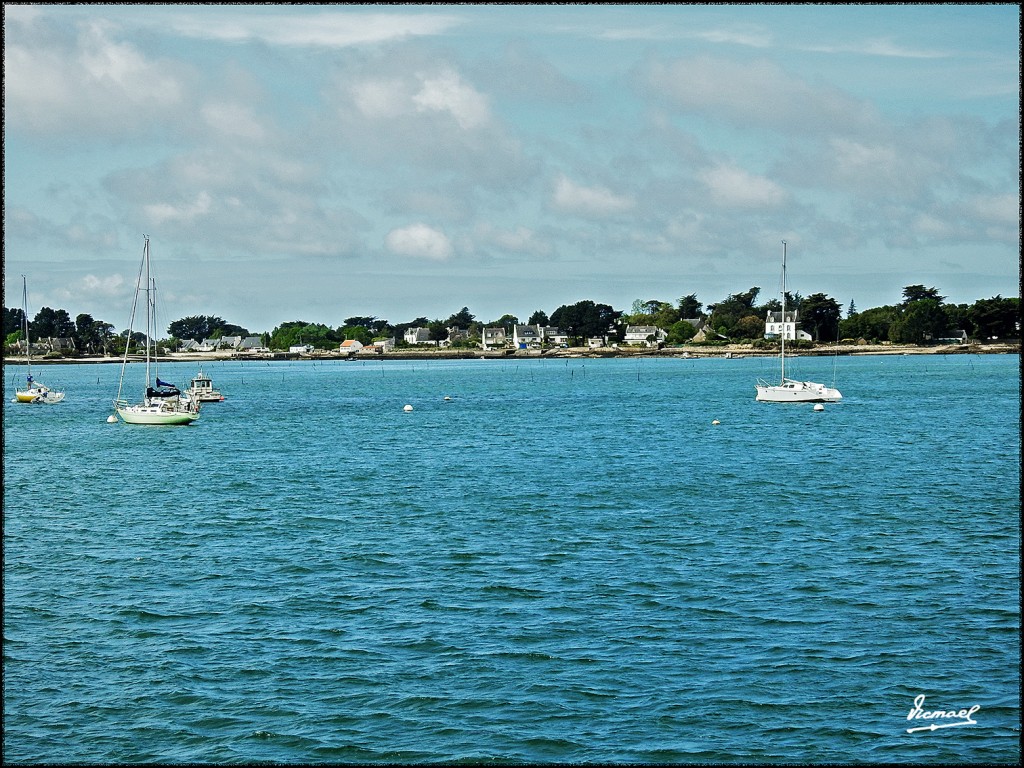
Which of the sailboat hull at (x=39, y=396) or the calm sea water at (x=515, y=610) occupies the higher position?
the sailboat hull at (x=39, y=396)

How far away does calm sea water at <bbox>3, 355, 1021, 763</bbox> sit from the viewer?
17422 millimetres

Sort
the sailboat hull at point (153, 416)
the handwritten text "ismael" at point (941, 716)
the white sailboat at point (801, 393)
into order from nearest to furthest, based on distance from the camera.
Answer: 1. the handwritten text "ismael" at point (941, 716)
2. the sailboat hull at point (153, 416)
3. the white sailboat at point (801, 393)

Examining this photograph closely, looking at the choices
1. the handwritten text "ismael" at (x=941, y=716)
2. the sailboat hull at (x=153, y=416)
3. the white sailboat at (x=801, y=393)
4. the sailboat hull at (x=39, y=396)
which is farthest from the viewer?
the sailboat hull at (x=39, y=396)

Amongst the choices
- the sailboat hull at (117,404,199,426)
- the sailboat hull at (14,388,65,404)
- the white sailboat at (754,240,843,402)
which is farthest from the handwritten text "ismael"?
the sailboat hull at (14,388,65,404)

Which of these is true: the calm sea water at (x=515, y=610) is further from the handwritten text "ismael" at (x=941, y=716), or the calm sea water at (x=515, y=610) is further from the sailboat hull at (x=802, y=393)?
the sailboat hull at (x=802, y=393)

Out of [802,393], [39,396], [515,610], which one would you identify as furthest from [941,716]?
[39,396]

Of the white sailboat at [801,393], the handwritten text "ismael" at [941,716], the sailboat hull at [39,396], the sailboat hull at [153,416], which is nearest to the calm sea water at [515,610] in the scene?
the handwritten text "ismael" at [941,716]

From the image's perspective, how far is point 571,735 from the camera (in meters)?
17.3

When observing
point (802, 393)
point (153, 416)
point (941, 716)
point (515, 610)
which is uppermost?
point (802, 393)

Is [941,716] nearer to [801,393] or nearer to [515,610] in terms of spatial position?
[515,610]

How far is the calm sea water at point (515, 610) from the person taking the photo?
17.4m

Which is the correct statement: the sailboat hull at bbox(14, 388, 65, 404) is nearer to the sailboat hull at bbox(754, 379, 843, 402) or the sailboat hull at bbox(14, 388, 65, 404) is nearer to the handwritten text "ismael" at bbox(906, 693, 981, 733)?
the sailboat hull at bbox(754, 379, 843, 402)

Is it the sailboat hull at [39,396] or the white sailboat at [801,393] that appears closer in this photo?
the white sailboat at [801,393]

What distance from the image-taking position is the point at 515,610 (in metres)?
23.9
